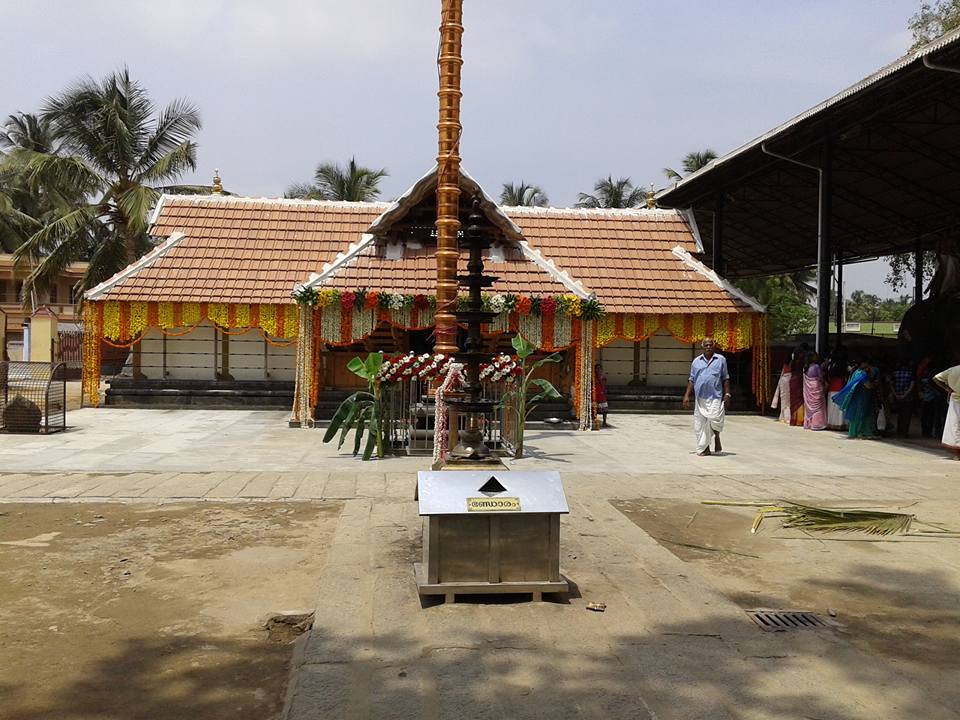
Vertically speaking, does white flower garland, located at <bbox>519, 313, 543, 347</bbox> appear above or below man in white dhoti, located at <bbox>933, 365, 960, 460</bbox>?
above

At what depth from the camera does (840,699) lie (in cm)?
358

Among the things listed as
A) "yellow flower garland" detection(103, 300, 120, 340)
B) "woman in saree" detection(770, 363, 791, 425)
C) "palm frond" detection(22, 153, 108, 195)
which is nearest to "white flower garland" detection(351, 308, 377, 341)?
"yellow flower garland" detection(103, 300, 120, 340)

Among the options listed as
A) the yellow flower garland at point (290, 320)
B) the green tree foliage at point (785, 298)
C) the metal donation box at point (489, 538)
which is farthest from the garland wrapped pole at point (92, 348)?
the green tree foliage at point (785, 298)

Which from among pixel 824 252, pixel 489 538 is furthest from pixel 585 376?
pixel 489 538

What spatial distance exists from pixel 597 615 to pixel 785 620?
40.8 inches

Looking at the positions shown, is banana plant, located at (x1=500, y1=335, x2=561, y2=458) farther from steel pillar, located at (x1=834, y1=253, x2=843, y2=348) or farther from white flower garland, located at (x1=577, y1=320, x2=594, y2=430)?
steel pillar, located at (x1=834, y1=253, x2=843, y2=348)

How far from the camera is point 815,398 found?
608 inches

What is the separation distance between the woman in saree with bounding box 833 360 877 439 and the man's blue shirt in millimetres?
3893

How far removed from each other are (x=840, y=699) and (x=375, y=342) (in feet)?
48.6

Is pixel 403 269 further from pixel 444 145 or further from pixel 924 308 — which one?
pixel 924 308

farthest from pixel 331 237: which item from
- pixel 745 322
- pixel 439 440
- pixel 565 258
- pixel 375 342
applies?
pixel 439 440

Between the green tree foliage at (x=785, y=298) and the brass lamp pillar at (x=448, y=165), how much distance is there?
31.5 meters

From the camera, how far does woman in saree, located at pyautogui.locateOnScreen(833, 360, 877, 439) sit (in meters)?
13.9

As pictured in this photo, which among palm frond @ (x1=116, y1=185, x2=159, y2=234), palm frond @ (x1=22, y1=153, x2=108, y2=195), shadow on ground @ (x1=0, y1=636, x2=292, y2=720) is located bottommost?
shadow on ground @ (x1=0, y1=636, x2=292, y2=720)
